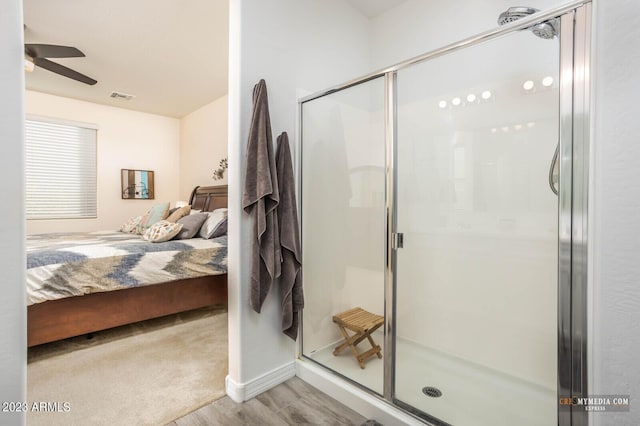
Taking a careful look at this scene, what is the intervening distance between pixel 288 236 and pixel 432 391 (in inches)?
44.0

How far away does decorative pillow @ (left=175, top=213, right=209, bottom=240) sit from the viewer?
303 cm

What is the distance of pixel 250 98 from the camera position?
5.72 feet

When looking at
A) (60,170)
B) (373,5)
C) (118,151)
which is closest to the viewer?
(373,5)

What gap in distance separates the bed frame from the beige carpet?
0.17 m

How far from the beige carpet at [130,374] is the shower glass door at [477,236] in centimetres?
127

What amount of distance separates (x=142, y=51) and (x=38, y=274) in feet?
7.38

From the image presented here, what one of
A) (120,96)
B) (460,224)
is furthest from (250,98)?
(120,96)

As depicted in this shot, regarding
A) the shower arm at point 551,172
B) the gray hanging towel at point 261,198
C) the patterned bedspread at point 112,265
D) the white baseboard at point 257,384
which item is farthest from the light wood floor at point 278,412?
the shower arm at point 551,172

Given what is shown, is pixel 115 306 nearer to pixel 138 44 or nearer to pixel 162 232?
pixel 162 232

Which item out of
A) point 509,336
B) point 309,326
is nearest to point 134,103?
point 309,326

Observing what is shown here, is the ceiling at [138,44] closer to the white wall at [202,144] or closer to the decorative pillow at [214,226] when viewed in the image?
the white wall at [202,144]

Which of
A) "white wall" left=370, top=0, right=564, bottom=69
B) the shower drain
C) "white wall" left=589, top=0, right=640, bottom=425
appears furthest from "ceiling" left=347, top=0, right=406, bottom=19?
the shower drain

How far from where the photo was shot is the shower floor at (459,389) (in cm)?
137

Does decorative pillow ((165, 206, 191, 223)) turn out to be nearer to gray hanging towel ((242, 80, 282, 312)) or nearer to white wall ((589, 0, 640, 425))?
gray hanging towel ((242, 80, 282, 312))
